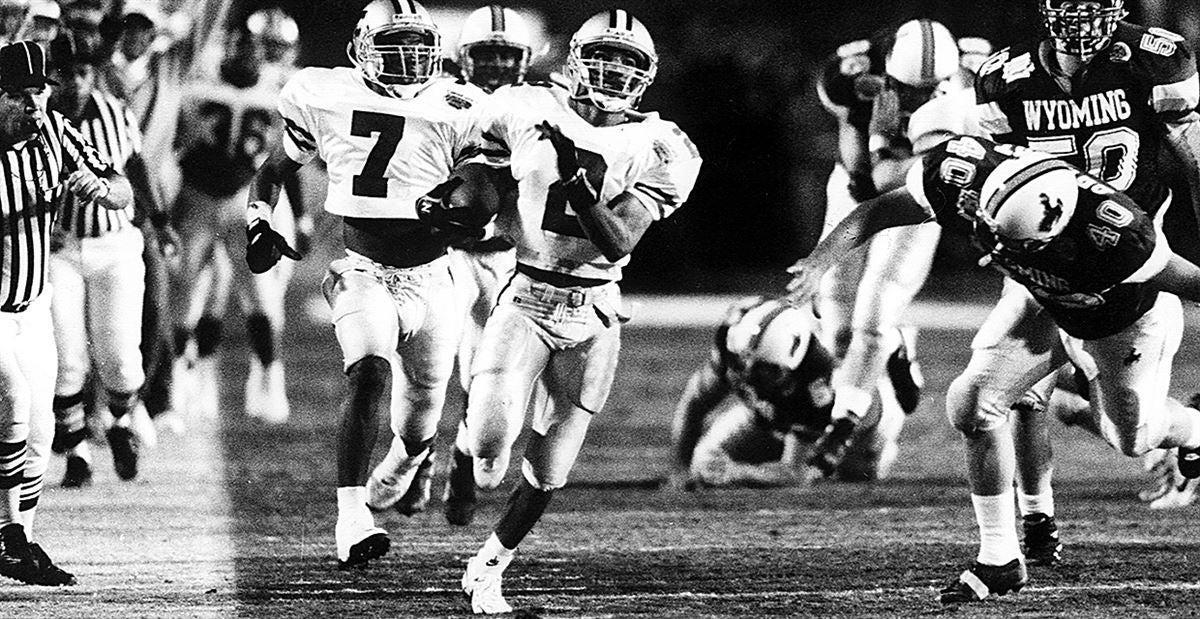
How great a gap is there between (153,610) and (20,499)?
0.42m

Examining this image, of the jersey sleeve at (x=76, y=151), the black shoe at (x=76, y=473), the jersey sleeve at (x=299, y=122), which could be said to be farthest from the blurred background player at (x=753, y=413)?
the jersey sleeve at (x=76, y=151)

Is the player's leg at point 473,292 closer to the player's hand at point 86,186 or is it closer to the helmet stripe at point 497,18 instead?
the helmet stripe at point 497,18

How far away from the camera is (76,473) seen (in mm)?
3436

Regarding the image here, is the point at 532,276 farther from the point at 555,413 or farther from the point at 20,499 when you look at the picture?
the point at 20,499

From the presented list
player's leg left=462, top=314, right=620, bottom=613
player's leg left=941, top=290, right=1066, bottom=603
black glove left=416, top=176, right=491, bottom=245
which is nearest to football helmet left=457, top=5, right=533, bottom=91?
black glove left=416, top=176, right=491, bottom=245

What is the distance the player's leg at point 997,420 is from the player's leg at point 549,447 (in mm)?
775

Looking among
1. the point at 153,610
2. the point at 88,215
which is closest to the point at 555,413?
the point at 153,610

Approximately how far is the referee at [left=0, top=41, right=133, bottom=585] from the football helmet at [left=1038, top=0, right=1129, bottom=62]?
210 cm

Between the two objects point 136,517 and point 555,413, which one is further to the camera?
point 136,517

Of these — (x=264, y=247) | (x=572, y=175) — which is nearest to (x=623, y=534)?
(x=572, y=175)

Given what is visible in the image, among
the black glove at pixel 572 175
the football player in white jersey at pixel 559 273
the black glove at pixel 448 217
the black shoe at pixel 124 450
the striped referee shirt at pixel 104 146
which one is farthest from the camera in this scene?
the black shoe at pixel 124 450

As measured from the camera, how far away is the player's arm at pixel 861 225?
3.37 meters

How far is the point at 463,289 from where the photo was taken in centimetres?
330

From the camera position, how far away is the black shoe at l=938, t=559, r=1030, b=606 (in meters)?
3.21
